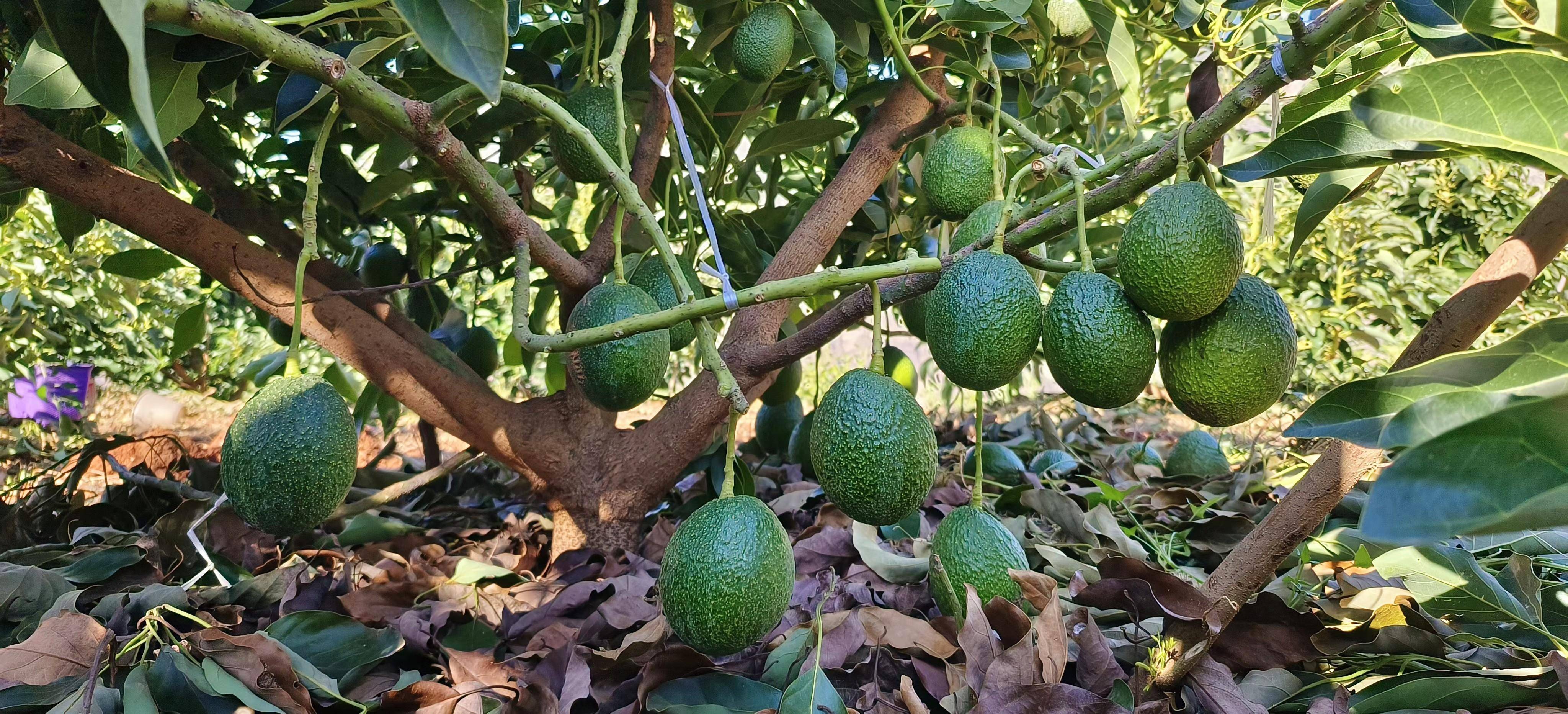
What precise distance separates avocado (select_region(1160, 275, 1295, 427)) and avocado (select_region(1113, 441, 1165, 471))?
105 centimetres

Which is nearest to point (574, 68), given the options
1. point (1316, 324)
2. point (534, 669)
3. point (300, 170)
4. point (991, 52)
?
point (300, 170)

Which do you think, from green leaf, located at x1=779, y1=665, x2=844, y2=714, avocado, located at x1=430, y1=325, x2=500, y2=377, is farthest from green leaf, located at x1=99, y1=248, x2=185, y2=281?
green leaf, located at x1=779, y1=665, x2=844, y2=714

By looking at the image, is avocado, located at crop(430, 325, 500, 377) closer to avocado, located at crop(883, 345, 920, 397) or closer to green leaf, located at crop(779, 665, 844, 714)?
avocado, located at crop(883, 345, 920, 397)

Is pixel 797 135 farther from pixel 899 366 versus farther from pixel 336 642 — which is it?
pixel 336 642

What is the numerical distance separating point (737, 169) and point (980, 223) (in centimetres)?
65

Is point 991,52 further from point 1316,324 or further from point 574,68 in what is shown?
point 1316,324

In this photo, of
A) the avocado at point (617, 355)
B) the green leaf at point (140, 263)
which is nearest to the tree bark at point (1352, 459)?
the avocado at point (617, 355)

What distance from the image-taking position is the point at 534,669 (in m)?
0.95

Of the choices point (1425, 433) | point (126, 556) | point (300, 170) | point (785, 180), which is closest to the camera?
point (1425, 433)

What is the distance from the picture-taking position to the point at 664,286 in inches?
43.9

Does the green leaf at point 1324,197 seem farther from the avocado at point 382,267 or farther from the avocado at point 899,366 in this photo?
the avocado at point 382,267

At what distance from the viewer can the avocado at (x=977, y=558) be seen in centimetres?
84

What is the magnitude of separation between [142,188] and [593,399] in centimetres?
60

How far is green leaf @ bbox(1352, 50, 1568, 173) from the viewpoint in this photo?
44cm
